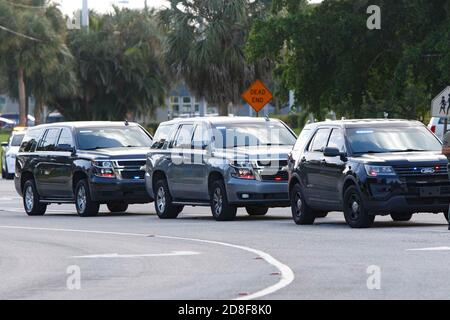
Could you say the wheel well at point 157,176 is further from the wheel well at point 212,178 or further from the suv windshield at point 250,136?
the wheel well at point 212,178

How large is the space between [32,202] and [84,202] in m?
2.13

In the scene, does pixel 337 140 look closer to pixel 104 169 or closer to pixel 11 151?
pixel 104 169

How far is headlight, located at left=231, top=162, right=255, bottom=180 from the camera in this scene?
2667 centimetres

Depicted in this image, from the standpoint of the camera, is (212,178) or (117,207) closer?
(212,178)

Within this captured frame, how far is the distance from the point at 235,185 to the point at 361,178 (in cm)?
384

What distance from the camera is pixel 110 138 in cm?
3173

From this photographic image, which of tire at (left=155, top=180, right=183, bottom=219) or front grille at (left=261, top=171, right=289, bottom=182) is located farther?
tire at (left=155, top=180, right=183, bottom=219)

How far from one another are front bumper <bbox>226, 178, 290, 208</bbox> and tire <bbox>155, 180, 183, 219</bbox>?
2.58m

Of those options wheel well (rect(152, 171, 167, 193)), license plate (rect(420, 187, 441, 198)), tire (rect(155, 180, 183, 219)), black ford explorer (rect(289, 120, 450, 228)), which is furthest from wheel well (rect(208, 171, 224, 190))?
license plate (rect(420, 187, 441, 198))

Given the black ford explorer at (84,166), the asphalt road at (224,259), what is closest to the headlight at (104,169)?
the black ford explorer at (84,166)

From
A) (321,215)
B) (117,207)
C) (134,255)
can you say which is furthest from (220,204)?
(134,255)

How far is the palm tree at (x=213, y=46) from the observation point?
6462cm

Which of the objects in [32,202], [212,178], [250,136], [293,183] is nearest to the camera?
[293,183]

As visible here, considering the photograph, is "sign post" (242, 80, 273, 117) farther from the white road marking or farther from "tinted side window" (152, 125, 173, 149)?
the white road marking
